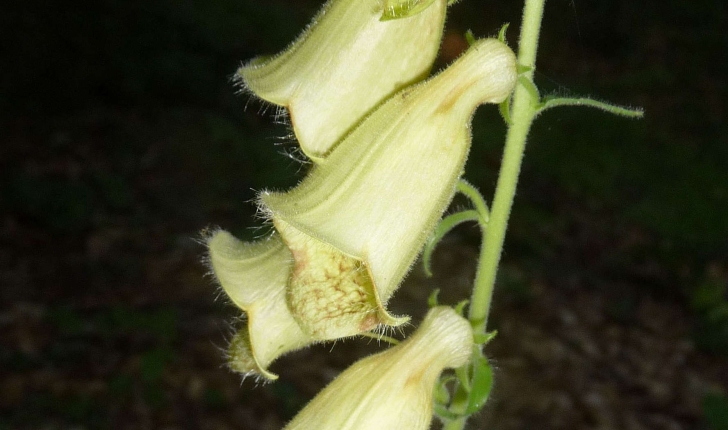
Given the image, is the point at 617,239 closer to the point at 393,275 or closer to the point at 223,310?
the point at 223,310

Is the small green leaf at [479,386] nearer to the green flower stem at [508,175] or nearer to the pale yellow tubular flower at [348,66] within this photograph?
the green flower stem at [508,175]

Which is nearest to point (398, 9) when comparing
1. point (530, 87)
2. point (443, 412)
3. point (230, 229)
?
point (530, 87)

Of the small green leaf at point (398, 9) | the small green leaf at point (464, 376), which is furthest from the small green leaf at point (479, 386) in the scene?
the small green leaf at point (398, 9)

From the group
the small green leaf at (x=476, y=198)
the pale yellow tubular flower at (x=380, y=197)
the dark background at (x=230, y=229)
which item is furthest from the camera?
the dark background at (x=230, y=229)

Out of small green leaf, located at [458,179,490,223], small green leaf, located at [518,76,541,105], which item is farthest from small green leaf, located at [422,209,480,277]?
small green leaf, located at [518,76,541,105]

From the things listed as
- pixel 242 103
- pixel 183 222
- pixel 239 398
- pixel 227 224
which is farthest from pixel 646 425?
pixel 242 103

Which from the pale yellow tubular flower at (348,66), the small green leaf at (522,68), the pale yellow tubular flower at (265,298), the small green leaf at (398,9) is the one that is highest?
the small green leaf at (398,9)

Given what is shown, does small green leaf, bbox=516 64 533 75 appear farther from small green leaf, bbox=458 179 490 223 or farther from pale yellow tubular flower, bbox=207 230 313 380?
pale yellow tubular flower, bbox=207 230 313 380
